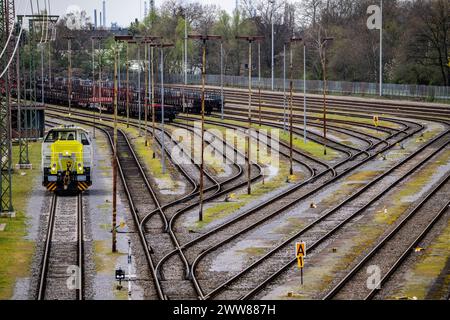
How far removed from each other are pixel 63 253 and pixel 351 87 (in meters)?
83.3

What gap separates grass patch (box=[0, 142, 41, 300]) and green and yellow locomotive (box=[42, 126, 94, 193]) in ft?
5.53

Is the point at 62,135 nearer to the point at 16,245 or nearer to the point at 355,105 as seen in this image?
the point at 16,245

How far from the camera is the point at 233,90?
130250mm

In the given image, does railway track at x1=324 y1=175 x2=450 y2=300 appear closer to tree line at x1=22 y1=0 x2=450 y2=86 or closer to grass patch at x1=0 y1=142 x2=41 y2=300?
grass patch at x1=0 y1=142 x2=41 y2=300

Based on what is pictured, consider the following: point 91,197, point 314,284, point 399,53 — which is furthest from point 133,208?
point 399,53

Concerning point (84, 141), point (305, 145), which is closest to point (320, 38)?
point (305, 145)

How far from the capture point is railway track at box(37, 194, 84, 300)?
1313 inches

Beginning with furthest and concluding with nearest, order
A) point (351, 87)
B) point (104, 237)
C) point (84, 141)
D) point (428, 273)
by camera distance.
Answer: point (351, 87) < point (84, 141) < point (104, 237) < point (428, 273)

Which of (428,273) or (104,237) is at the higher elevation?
(104,237)

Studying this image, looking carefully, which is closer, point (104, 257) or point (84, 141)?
point (104, 257)

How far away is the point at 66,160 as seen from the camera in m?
52.1

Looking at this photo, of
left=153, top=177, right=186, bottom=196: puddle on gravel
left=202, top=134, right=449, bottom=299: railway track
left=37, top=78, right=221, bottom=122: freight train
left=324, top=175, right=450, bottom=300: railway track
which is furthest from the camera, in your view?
left=37, top=78, right=221, bottom=122: freight train

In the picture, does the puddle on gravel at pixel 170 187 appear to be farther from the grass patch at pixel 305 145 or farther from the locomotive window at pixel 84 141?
the grass patch at pixel 305 145

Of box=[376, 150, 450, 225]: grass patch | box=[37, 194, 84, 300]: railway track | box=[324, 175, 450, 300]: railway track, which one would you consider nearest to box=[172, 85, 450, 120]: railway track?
box=[376, 150, 450, 225]: grass patch
